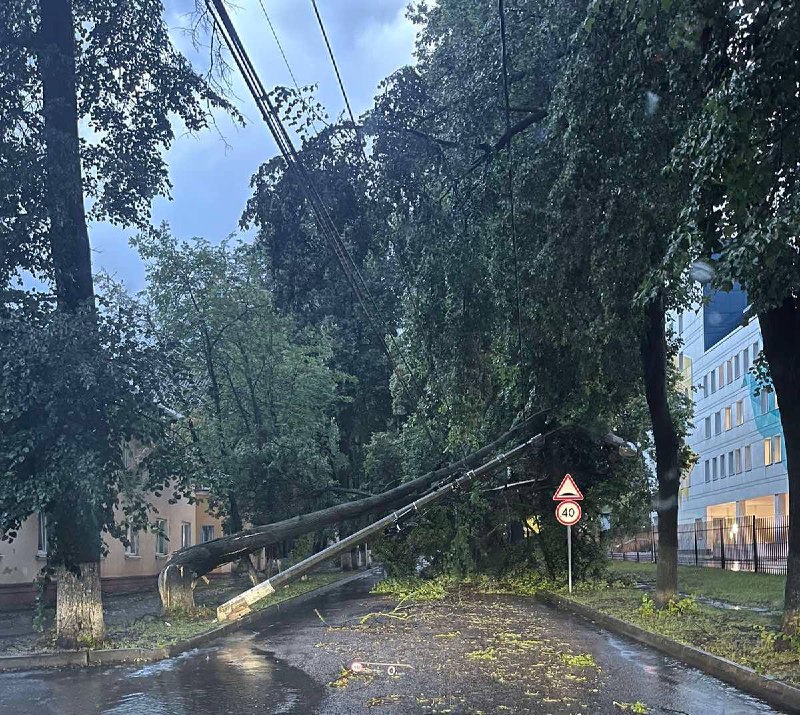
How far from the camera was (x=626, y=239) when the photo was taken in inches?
469

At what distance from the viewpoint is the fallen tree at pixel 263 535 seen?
18919mm

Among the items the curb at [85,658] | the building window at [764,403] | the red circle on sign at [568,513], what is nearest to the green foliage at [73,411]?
the curb at [85,658]

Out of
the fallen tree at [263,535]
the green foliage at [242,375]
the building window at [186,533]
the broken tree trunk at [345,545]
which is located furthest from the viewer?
the building window at [186,533]

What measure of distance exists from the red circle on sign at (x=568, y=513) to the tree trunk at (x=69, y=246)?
12144 millimetres

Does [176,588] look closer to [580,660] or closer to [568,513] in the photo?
A: [580,660]

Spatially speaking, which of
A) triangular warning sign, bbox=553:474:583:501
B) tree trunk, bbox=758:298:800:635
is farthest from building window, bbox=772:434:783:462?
tree trunk, bbox=758:298:800:635

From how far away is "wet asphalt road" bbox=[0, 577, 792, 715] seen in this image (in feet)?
29.8

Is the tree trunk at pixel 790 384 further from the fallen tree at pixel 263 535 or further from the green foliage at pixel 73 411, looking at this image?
the fallen tree at pixel 263 535

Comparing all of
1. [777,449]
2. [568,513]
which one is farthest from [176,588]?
[777,449]

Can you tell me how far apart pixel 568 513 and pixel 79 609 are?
42.0 feet

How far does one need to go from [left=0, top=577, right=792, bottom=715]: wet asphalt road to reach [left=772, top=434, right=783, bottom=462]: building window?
136 ft

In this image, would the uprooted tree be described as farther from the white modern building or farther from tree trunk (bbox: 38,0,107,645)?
the white modern building

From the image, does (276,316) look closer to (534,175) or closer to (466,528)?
(466,528)

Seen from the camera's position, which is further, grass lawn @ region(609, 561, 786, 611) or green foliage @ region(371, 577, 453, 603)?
green foliage @ region(371, 577, 453, 603)
